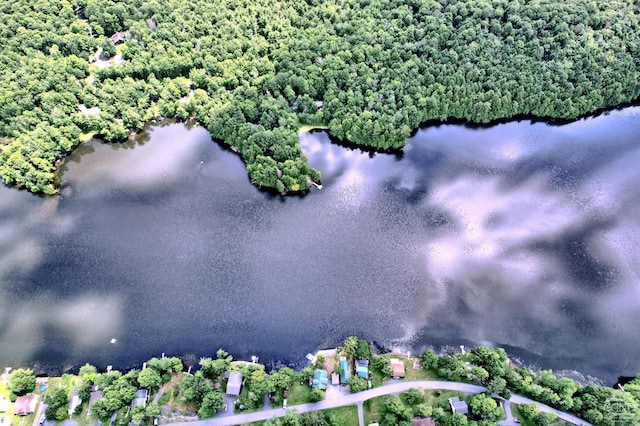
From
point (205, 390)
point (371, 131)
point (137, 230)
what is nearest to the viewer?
point (205, 390)

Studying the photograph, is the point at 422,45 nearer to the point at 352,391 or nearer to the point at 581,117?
the point at 581,117

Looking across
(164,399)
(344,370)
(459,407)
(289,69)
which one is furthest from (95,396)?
(289,69)

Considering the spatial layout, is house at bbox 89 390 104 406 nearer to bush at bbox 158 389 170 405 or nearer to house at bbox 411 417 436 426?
bush at bbox 158 389 170 405

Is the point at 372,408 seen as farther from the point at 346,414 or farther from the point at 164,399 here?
the point at 164,399

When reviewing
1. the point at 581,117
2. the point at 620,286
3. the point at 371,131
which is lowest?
the point at 620,286

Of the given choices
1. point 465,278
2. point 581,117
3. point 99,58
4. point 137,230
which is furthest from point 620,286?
point 99,58
